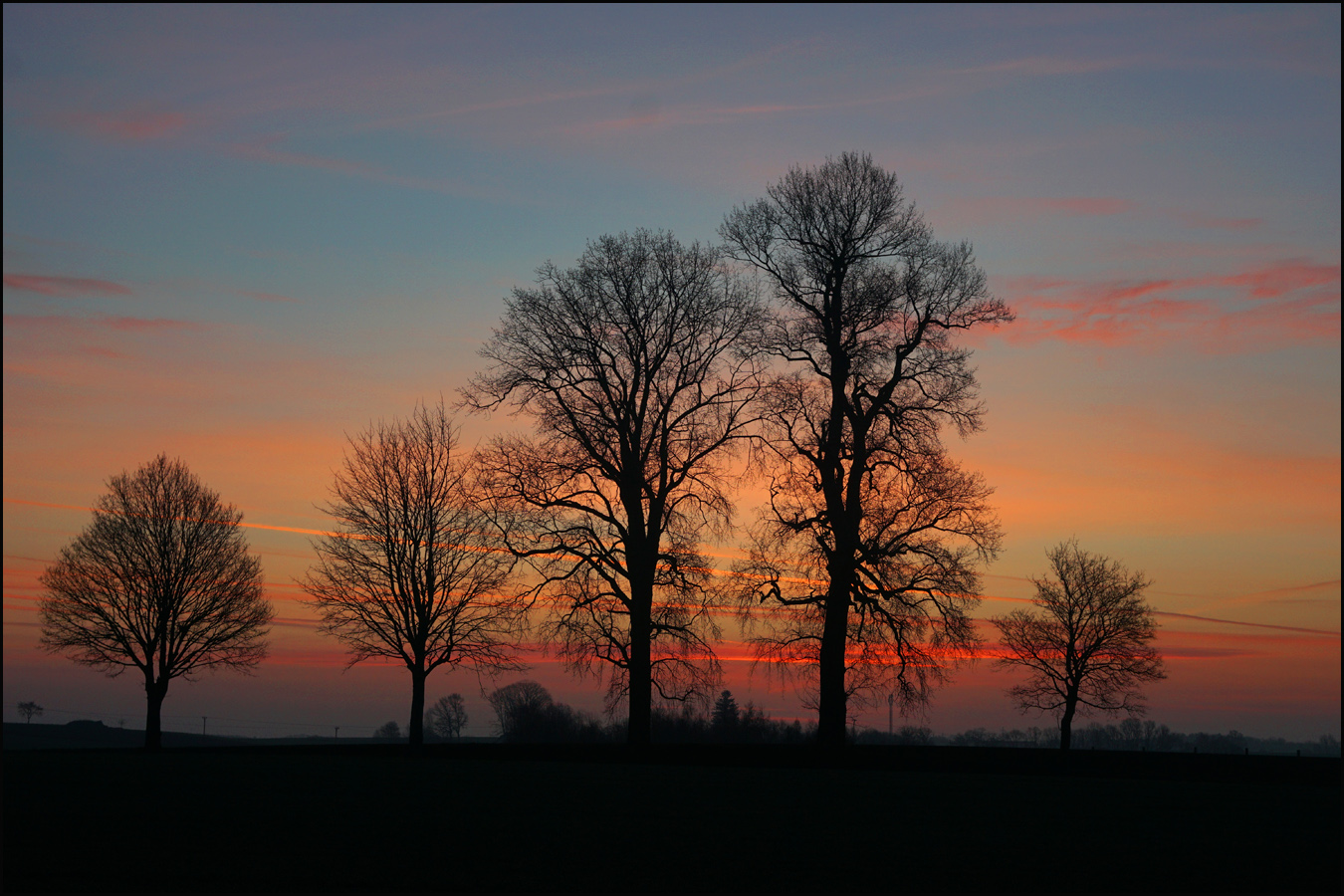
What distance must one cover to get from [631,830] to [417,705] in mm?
22300

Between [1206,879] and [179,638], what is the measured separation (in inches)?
1590

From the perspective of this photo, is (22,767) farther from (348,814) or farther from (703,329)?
(703,329)

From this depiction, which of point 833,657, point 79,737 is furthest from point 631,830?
point 79,737

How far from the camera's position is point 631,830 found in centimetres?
1443

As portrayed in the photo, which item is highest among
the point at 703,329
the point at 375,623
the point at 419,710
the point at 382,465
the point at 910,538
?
the point at 703,329

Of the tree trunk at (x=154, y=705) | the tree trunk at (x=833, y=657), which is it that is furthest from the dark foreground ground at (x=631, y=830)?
the tree trunk at (x=154, y=705)

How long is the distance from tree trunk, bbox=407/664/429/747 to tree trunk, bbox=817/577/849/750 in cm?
Result: 1231

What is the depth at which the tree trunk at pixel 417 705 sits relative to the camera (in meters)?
33.0

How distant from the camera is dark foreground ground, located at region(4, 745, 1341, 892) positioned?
37.3 ft

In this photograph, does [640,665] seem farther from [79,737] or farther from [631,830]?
[79,737]

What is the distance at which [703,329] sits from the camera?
33812 mm

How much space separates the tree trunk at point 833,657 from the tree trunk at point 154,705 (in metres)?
25.5

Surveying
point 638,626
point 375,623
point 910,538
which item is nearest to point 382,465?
point 375,623

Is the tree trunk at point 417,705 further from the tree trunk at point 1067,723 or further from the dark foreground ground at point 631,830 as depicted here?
the tree trunk at point 1067,723
